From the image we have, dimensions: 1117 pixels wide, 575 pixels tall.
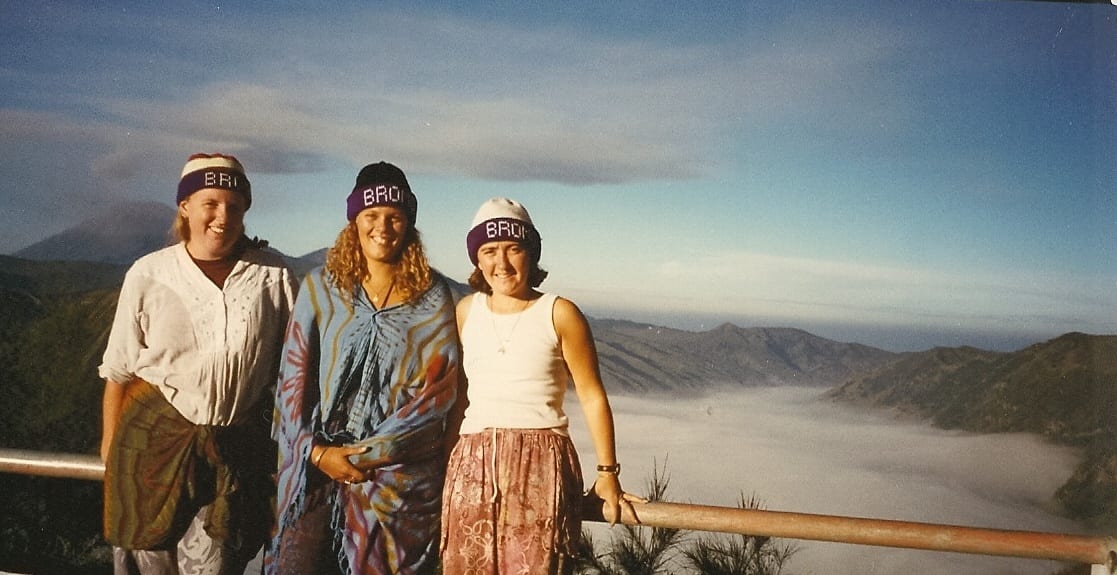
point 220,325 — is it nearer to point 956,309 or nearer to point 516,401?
point 516,401

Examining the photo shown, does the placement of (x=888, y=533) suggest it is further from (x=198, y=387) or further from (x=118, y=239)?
(x=118, y=239)

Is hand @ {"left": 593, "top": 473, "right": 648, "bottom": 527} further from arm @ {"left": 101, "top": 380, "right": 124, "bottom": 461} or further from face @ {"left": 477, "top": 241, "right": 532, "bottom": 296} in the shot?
arm @ {"left": 101, "top": 380, "right": 124, "bottom": 461}

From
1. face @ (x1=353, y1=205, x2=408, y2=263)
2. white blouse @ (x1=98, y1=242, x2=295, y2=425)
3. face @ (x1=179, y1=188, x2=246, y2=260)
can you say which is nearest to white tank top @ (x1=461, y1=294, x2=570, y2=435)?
face @ (x1=353, y1=205, x2=408, y2=263)

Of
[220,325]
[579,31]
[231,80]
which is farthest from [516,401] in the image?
[231,80]

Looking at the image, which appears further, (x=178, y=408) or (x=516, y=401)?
(x=178, y=408)

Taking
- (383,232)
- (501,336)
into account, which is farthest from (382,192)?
(501,336)

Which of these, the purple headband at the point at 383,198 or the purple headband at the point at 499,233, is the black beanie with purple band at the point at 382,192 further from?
the purple headband at the point at 499,233

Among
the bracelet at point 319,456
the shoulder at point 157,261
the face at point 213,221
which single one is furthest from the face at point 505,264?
the shoulder at point 157,261
